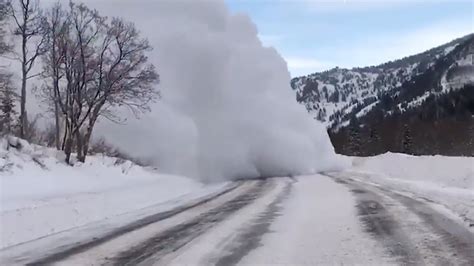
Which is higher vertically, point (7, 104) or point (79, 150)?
point (7, 104)

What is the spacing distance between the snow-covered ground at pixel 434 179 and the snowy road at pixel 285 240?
84cm

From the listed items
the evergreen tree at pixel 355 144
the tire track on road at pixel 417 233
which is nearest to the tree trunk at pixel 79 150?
the tire track on road at pixel 417 233

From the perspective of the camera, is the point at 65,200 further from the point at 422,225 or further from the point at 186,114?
the point at 186,114

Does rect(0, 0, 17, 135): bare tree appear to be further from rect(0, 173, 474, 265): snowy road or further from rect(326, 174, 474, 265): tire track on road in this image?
rect(326, 174, 474, 265): tire track on road

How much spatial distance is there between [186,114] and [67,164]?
11885 millimetres

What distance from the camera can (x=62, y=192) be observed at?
15.2 m

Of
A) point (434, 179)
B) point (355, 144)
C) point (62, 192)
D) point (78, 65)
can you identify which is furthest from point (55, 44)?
point (355, 144)

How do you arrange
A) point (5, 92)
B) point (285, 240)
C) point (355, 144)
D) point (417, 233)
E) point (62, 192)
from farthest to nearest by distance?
point (355, 144) < point (5, 92) < point (62, 192) < point (417, 233) < point (285, 240)

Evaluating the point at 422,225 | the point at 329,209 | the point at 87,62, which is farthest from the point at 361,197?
the point at 87,62

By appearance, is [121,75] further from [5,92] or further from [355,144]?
[355,144]

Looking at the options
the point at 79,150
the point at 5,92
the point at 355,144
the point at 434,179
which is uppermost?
the point at 355,144

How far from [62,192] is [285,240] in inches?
356

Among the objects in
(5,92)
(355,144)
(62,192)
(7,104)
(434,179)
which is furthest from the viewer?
(355,144)

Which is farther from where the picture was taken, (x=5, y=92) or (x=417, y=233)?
(x=5, y=92)
